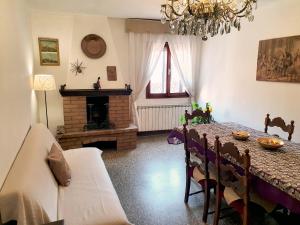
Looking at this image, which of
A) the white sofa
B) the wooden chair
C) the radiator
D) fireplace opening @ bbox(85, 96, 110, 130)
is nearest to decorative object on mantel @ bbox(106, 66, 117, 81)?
fireplace opening @ bbox(85, 96, 110, 130)

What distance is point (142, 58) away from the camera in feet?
15.2

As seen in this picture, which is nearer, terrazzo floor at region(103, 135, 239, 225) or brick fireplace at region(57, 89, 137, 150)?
terrazzo floor at region(103, 135, 239, 225)

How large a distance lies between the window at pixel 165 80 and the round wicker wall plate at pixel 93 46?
4.11 ft

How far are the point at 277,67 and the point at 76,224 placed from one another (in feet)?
10.0

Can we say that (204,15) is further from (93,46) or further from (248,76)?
(93,46)

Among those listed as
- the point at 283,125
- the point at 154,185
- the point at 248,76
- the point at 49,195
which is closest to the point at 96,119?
the point at 154,185

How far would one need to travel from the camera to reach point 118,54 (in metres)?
4.55

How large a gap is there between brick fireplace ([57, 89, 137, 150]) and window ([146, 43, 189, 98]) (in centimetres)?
89

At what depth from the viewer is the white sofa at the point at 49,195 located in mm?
1381

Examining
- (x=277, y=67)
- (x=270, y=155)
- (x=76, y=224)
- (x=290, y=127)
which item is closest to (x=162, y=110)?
(x=277, y=67)

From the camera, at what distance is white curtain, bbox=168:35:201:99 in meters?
4.80

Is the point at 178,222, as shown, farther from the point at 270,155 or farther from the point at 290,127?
the point at 290,127

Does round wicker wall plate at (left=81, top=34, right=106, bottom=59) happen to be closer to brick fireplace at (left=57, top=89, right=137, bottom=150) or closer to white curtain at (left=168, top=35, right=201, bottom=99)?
brick fireplace at (left=57, top=89, right=137, bottom=150)

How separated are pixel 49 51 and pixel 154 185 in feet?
9.87
